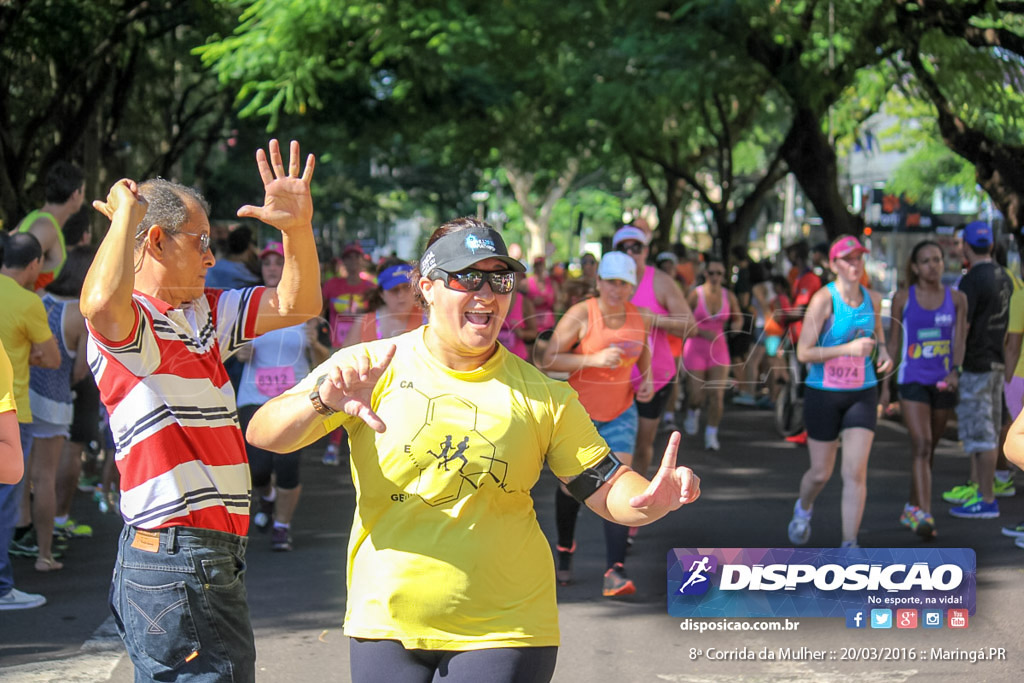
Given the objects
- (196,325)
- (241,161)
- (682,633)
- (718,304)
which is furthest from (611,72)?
(241,161)

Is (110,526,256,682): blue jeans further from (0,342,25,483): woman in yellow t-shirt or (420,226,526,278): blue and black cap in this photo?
(420,226,526,278): blue and black cap

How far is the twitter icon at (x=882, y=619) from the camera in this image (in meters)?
5.69

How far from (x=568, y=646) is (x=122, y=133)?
20896mm

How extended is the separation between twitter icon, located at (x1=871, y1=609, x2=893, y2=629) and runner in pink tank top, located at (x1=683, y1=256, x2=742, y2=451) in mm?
6417

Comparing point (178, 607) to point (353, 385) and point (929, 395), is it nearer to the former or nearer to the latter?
point (353, 385)

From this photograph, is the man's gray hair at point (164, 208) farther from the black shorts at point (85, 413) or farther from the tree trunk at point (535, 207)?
the tree trunk at point (535, 207)

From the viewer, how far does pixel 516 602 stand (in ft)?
10.1

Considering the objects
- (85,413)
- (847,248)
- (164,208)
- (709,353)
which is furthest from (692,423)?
(164,208)

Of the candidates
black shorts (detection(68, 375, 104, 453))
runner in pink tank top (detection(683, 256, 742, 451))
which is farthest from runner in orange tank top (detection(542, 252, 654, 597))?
runner in pink tank top (detection(683, 256, 742, 451))

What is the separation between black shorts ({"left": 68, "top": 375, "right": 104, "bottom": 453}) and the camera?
7.97 meters

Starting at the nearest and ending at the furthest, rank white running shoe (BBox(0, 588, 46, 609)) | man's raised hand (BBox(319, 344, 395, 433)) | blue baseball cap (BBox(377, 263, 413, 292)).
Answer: man's raised hand (BBox(319, 344, 395, 433))
white running shoe (BBox(0, 588, 46, 609))
blue baseball cap (BBox(377, 263, 413, 292))

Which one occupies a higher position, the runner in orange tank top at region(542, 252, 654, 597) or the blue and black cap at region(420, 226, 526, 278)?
the blue and black cap at region(420, 226, 526, 278)

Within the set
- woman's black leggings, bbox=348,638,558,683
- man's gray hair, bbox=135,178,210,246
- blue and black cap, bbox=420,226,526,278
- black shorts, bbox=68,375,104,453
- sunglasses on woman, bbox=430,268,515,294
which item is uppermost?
man's gray hair, bbox=135,178,210,246

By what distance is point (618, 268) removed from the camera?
22.3 feet
